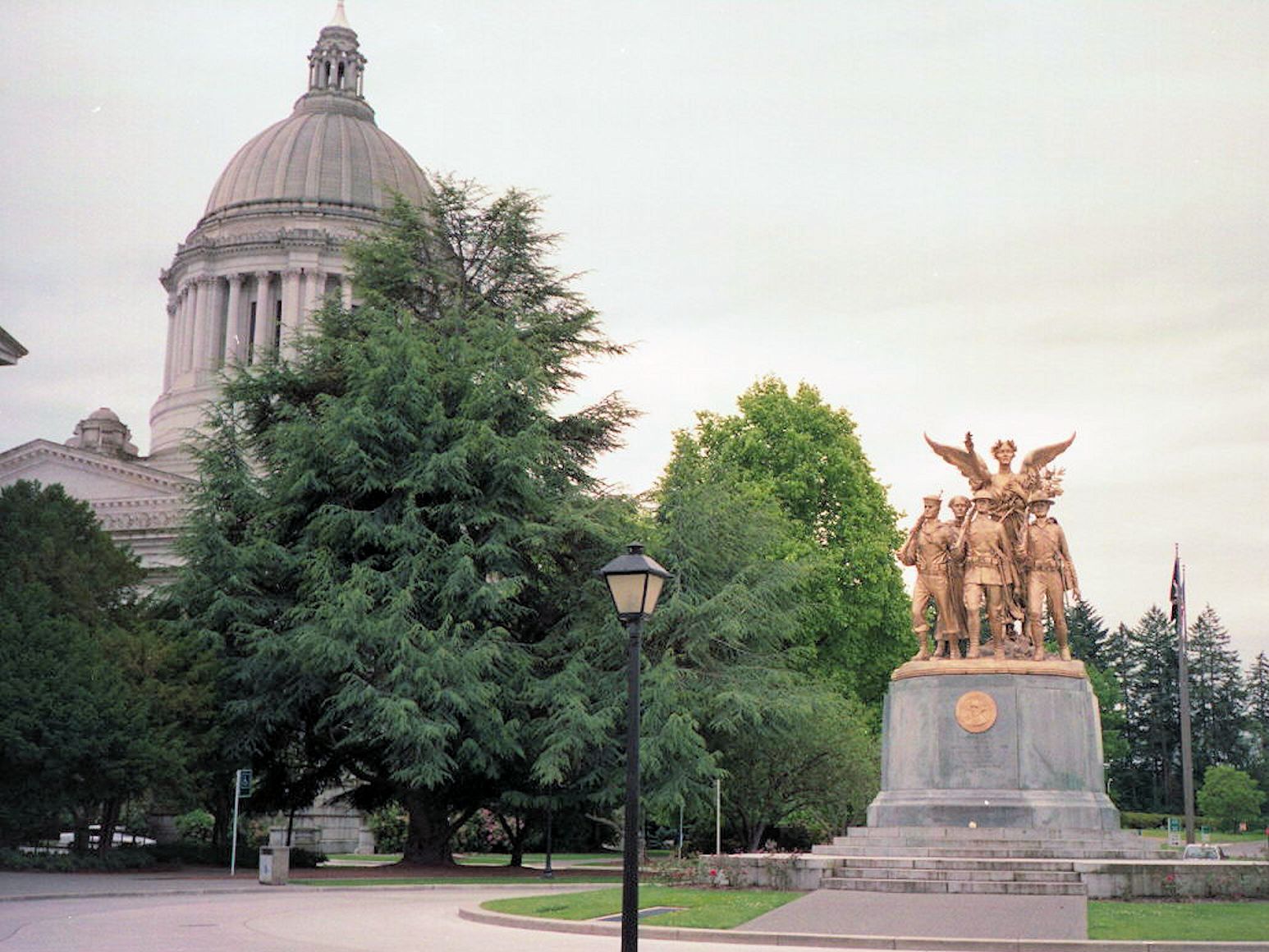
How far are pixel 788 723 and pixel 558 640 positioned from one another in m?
6.00

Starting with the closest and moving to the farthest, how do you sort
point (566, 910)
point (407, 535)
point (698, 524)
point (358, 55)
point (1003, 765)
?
point (566, 910)
point (1003, 765)
point (407, 535)
point (698, 524)
point (358, 55)

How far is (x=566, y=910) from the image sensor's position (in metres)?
22.1

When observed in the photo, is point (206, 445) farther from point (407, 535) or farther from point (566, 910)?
point (566, 910)

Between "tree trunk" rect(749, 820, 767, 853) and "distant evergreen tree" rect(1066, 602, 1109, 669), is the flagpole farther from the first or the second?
"distant evergreen tree" rect(1066, 602, 1109, 669)

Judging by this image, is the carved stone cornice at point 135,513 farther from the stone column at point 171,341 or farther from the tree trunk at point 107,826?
the tree trunk at point 107,826

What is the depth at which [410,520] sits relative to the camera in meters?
36.4

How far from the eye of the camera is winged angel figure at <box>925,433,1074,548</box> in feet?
92.8

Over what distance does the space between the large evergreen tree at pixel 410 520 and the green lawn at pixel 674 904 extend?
9766 mm

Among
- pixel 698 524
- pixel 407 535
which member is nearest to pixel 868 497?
pixel 698 524

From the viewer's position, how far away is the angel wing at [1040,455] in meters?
28.7

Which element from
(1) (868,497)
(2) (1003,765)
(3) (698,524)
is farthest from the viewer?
(1) (868,497)

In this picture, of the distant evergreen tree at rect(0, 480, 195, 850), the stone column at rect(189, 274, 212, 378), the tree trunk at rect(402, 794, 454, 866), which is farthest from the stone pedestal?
the stone column at rect(189, 274, 212, 378)

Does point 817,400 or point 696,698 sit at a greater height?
point 817,400

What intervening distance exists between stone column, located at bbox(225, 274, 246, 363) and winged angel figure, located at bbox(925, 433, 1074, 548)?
5988 cm
